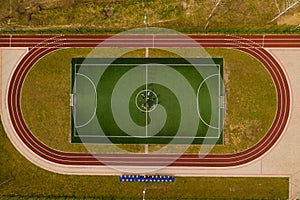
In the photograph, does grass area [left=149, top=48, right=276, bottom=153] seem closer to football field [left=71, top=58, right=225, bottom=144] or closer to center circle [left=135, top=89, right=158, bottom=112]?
football field [left=71, top=58, right=225, bottom=144]

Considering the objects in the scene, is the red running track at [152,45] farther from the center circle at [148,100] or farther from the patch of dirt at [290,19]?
the center circle at [148,100]

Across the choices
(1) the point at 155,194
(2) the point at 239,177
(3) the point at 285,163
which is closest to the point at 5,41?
(1) the point at 155,194

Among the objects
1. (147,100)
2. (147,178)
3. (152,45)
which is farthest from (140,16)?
(147,178)

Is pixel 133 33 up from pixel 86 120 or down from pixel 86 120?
up

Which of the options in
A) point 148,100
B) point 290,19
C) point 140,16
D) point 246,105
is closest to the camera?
point 290,19

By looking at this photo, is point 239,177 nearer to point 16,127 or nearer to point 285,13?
point 285,13

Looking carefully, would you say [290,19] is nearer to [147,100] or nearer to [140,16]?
[140,16]

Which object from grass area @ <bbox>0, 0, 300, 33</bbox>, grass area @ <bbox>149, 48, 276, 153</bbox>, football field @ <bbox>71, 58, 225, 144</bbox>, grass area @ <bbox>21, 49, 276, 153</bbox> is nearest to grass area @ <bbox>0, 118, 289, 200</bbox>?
grass area @ <bbox>21, 49, 276, 153</bbox>
